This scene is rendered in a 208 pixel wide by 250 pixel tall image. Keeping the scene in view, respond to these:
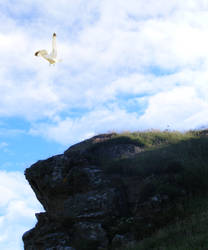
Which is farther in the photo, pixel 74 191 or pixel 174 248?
pixel 74 191

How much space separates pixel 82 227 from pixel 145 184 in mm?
3130

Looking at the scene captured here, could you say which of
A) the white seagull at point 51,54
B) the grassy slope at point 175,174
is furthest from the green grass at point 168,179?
the white seagull at point 51,54

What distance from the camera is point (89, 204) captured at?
1456 cm

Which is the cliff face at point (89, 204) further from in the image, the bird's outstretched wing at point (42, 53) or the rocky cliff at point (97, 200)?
the bird's outstretched wing at point (42, 53)

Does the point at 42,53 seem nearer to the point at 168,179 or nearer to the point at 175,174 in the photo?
the point at 168,179

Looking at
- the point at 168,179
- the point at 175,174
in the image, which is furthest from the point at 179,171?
the point at 168,179

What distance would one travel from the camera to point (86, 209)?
1444 centimetres

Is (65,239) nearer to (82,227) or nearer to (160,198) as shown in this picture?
(82,227)

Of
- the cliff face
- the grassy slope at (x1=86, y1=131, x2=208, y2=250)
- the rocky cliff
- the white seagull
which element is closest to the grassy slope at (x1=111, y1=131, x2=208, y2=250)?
the grassy slope at (x1=86, y1=131, x2=208, y2=250)

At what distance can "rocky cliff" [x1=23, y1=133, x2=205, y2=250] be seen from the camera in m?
13.2

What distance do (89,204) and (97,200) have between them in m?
0.36

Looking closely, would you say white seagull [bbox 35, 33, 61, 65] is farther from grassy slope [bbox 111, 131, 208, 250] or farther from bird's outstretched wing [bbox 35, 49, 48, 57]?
grassy slope [bbox 111, 131, 208, 250]

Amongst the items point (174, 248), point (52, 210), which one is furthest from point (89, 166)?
point (174, 248)

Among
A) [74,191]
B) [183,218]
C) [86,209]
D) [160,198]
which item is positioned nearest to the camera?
[183,218]
